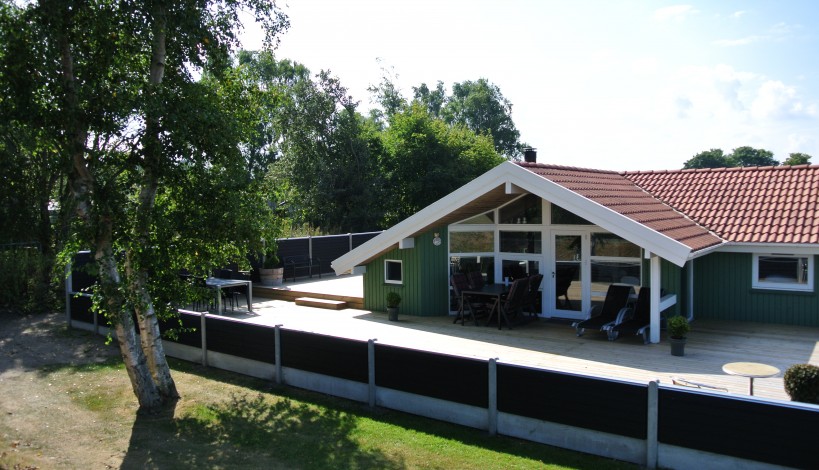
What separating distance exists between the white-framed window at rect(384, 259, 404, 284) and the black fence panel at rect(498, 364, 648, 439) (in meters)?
7.22

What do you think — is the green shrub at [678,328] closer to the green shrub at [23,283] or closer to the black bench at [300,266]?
the black bench at [300,266]

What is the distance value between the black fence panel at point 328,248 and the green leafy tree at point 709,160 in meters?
73.9

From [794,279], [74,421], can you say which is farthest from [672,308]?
[74,421]

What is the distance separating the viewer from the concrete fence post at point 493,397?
748 cm

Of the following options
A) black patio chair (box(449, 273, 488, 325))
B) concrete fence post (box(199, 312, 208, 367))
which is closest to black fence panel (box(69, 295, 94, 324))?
concrete fence post (box(199, 312, 208, 367))

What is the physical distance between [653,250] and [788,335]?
143 inches

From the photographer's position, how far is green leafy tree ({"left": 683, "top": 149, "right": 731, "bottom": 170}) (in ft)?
273

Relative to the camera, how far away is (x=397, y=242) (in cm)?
1401

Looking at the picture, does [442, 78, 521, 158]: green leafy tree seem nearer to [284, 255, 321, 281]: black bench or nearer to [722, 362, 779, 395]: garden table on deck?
[284, 255, 321, 281]: black bench

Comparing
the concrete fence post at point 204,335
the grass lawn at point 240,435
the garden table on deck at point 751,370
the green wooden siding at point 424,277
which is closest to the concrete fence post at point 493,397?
the grass lawn at point 240,435

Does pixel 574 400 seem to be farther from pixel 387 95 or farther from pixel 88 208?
pixel 387 95

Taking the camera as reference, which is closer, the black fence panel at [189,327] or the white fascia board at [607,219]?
the white fascia board at [607,219]

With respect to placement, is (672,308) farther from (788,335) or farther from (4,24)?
(4,24)

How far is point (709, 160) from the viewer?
275 ft
